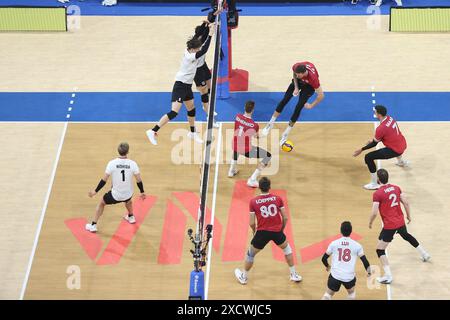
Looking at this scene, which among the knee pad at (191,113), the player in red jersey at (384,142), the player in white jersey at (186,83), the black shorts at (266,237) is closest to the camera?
the black shorts at (266,237)

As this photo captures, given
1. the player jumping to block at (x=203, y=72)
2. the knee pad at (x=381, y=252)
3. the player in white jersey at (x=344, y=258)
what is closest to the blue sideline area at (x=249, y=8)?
the player jumping to block at (x=203, y=72)

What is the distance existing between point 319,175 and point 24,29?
10.5 metres

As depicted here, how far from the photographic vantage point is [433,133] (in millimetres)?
21562

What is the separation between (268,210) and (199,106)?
22.0ft

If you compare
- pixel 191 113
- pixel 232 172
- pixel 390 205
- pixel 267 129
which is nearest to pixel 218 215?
pixel 232 172

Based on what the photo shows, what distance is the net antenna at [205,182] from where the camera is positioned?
577 inches

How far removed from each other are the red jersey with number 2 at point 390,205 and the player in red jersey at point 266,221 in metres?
1.88

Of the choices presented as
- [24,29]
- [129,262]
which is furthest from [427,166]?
[24,29]

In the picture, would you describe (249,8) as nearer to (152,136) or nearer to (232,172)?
(152,136)

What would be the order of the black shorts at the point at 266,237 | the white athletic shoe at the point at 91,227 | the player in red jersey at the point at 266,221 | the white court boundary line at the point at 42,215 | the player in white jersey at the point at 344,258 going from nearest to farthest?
the player in white jersey at the point at 344,258, the player in red jersey at the point at 266,221, the black shorts at the point at 266,237, the white court boundary line at the point at 42,215, the white athletic shoe at the point at 91,227

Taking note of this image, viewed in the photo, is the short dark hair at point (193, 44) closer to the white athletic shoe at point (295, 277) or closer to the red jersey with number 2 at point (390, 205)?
the red jersey with number 2 at point (390, 205)

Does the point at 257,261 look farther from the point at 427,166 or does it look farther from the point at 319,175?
the point at 427,166

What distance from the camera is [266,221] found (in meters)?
16.6

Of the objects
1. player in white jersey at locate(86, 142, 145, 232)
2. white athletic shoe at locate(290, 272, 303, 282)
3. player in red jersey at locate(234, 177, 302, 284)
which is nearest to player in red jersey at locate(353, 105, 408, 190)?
white athletic shoe at locate(290, 272, 303, 282)
